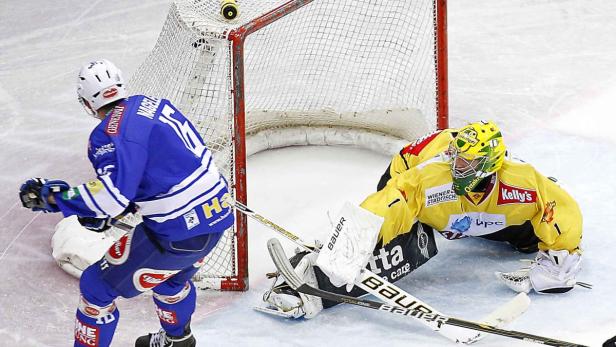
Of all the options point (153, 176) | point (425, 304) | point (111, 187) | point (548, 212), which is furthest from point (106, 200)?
point (548, 212)

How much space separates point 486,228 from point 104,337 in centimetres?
155

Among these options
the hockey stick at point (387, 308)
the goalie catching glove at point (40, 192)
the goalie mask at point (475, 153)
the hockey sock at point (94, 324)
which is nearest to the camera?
the goalie catching glove at point (40, 192)

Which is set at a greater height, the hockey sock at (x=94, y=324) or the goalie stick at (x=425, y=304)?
the hockey sock at (x=94, y=324)

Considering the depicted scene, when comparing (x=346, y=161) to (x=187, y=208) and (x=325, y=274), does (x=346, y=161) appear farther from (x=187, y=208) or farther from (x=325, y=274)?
(x=187, y=208)

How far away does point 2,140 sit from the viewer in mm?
5691

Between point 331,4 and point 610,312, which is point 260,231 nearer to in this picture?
point 331,4

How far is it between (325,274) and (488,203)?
2.19 feet

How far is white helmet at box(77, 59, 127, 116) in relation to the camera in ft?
11.1

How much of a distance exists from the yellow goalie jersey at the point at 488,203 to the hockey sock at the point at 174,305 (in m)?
0.78

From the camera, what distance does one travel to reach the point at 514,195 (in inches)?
166

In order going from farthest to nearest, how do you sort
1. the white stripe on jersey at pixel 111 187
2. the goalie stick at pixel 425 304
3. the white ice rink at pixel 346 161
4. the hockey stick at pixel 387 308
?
the white ice rink at pixel 346 161, the goalie stick at pixel 425 304, the hockey stick at pixel 387 308, the white stripe on jersey at pixel 111 187

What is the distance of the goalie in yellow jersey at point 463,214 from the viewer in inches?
163

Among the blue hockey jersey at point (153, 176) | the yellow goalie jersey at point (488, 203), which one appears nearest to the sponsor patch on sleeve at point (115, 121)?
the blue hockey jersey at point (153, 176)

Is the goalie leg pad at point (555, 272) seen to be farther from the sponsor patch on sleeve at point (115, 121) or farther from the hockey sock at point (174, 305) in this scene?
the sponsor patch on sleeve at point (115, 121)
